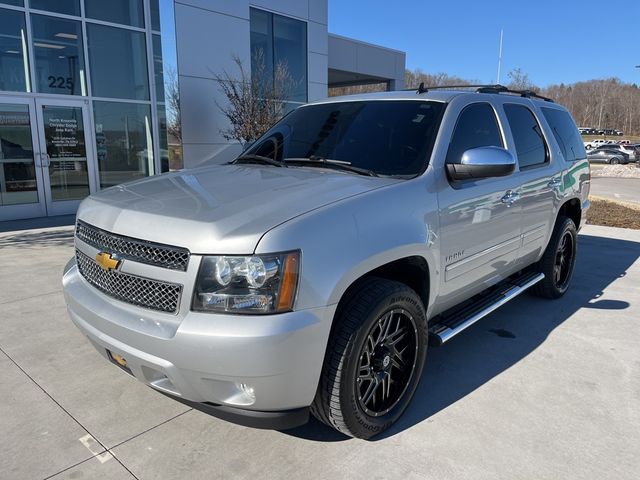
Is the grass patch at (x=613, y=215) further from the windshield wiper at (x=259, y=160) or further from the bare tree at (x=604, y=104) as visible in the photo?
the bare tree at (x=604, y=104)

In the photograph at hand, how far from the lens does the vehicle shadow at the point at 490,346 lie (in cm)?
304

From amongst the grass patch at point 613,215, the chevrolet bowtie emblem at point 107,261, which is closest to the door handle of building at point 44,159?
the chevrolet bowtie emblem at point 107,261

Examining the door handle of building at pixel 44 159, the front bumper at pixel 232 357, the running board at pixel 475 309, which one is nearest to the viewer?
the front bumper at pixel 232 357

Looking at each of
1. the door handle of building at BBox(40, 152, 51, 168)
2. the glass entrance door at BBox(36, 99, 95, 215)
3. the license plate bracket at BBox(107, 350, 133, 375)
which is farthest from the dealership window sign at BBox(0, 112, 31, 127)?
the license plate bracket at BBox(107, 350, 133, 375)

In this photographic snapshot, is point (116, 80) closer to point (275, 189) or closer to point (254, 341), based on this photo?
point (275, 189)

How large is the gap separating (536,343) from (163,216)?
3.20 metres

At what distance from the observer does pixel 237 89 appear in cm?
1285

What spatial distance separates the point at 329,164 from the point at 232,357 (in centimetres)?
160

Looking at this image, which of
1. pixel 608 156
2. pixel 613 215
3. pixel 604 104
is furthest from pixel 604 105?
pixel 613 215

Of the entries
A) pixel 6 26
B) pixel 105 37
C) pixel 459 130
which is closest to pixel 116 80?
pixel 105 37

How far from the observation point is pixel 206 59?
1239 cm

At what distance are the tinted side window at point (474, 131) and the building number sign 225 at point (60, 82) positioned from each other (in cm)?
971

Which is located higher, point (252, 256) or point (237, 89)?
point (237, 89)

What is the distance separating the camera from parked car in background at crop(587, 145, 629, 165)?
4166cm
